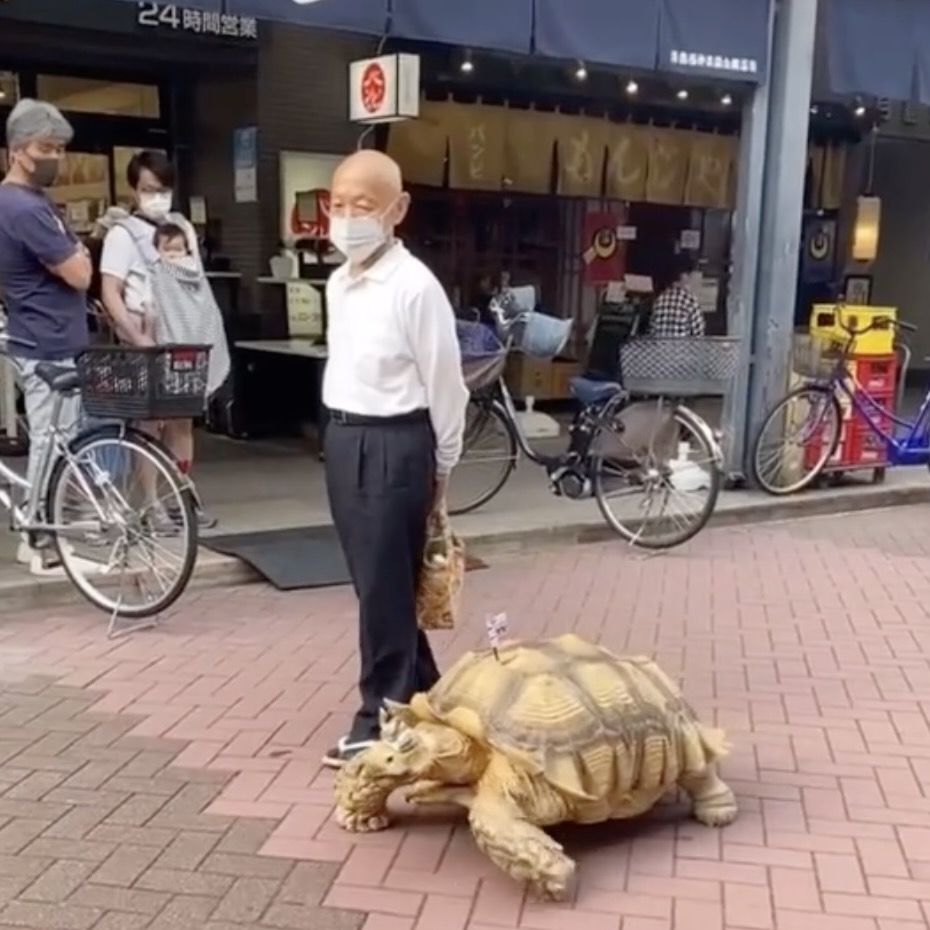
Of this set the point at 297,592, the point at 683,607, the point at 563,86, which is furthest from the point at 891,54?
the point at 297,592

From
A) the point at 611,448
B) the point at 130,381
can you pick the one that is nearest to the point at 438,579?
the point at 130,381

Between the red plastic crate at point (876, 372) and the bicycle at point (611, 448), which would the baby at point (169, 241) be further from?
the red plastic crate at point (876, 372)

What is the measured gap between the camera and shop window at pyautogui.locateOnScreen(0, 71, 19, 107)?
29.1 feet

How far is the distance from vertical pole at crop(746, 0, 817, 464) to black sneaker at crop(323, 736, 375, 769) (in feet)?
16.4

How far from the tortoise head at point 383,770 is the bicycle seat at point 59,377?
2.33m

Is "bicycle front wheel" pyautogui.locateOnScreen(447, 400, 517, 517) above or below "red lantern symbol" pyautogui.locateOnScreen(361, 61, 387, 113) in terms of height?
below

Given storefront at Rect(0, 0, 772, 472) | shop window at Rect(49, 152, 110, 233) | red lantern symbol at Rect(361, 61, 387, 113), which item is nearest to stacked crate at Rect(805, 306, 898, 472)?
storefront at Rect(0, 0, 772, 472)

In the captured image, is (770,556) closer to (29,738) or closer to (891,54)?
(891,54)

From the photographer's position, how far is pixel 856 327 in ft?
→ 26.5

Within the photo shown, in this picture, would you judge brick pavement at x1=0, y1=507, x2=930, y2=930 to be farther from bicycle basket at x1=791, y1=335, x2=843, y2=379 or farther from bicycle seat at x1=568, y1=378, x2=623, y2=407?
bicycle basket at x1=791, y1=335, x2=843, y2=379

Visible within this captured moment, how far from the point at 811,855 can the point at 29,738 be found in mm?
2468

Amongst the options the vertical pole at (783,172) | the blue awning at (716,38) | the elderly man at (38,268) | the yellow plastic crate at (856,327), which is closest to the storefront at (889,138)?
the vertical pole at (783,172)

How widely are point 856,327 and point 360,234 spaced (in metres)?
5.52

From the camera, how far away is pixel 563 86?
10.9 m
